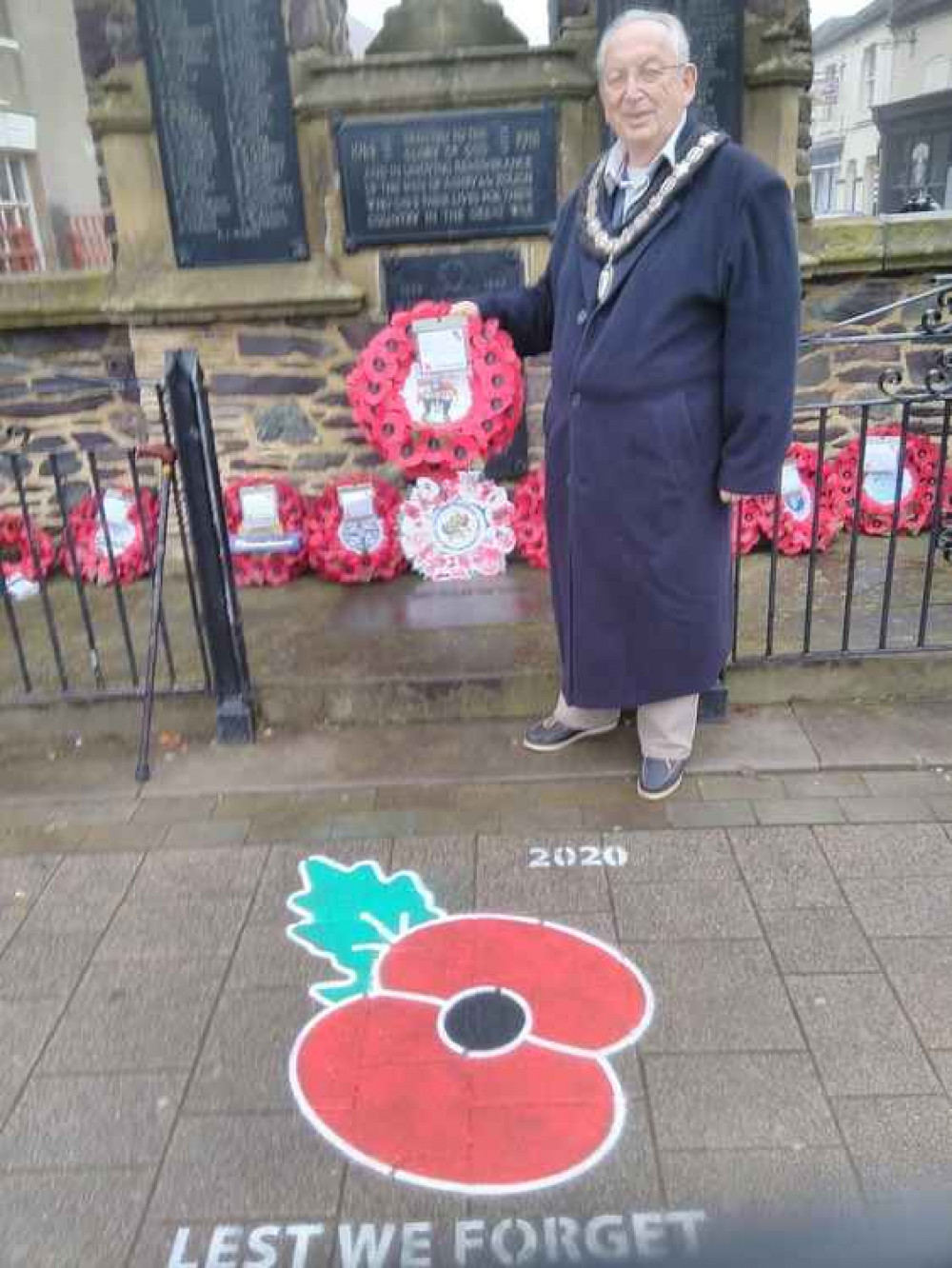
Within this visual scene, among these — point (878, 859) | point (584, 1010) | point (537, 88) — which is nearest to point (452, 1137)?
point (584, 1010)

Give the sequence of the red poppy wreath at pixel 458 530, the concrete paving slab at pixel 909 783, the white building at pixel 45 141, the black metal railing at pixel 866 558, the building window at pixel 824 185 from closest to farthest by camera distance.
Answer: the concrete paving slab at pixel 909 783
the black metal railing at pixel 866 558
the red poppy wreath at pixel 458 530
the white building at pixel 45 141
the building window at pixel 824 185

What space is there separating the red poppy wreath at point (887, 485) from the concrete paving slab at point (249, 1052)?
3.79 meters

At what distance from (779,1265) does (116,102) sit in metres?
4.86

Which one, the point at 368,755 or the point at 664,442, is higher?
the point at 664,442

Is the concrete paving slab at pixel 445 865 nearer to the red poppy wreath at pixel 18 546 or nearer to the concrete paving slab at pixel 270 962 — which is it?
the concrete paving slab at pixel 270 962

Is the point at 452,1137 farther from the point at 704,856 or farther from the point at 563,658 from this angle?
the point at 563,658

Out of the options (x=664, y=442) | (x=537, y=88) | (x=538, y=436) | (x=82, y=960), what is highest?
(x=537, y=88)

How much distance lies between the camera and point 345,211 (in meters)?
4.75

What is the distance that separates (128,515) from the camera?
5.16 metres

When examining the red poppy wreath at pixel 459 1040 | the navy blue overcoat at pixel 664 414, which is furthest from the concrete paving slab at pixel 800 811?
the red poppy wreath at pixel 459 1040

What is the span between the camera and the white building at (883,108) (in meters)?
26.0

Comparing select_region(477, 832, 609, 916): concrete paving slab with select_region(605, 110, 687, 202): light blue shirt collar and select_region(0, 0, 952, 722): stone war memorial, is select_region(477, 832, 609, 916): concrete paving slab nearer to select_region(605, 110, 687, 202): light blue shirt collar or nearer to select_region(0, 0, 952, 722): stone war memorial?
select_region(0, 0, 952, 722): stone war memorial

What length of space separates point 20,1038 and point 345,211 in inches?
145

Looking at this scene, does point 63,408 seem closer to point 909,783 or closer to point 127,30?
point 127,30
